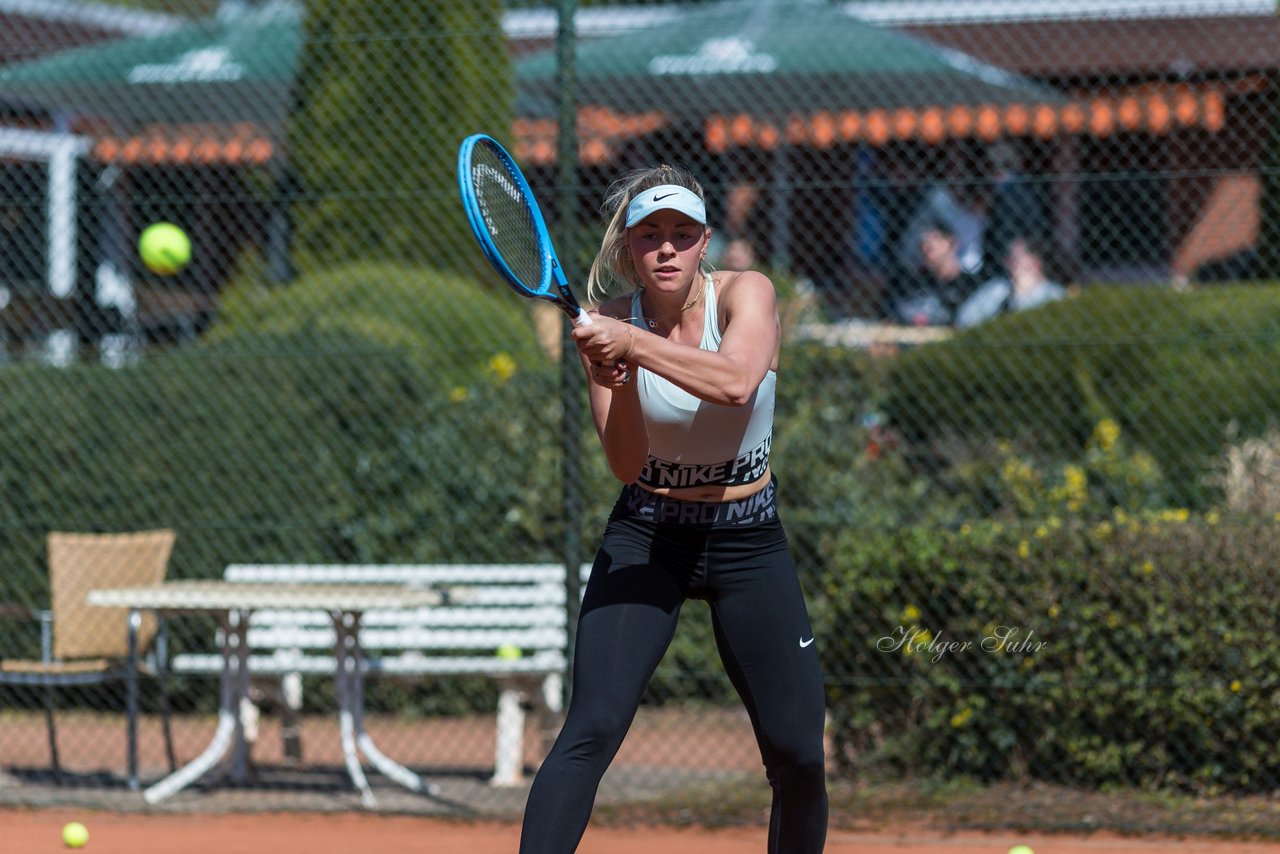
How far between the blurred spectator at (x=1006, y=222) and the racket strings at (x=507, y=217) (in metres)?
4.67

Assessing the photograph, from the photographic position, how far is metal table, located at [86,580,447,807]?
552 cm

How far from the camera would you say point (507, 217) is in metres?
3.55

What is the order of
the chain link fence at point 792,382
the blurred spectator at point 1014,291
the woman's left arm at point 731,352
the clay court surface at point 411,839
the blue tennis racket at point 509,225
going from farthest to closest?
the blurred spectator at point 1014,291, the chain link fence at point 792,382, the clay court surface at point 411,839, the blue tennis racket at point 509,225, the woman's left arm at point 731,352

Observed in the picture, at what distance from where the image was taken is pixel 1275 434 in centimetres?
679

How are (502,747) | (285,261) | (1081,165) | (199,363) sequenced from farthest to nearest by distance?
(1081,165) → (285,261) → (199,363) → (502,747)

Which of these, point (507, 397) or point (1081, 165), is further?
point (1081, 165)

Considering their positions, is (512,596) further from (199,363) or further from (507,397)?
(199,363)

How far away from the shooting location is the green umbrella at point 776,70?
26.9 feet

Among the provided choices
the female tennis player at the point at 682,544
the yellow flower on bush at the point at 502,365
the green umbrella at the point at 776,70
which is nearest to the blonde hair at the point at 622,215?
the female tennis player at the point at 682,544

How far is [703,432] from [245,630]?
2987mm

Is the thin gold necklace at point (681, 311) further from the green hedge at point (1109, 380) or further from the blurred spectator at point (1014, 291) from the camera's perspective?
the blurred spectator at point (1014, 291)

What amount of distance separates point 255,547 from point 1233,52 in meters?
4.99

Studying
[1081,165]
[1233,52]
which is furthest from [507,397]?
[1081,165]

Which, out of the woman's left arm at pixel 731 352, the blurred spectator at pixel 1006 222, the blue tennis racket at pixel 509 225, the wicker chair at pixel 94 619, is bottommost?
the wicker chair at pixel 94 619
